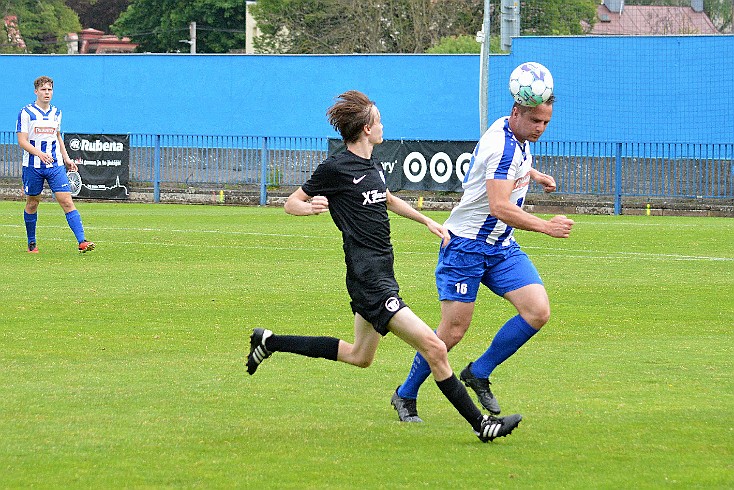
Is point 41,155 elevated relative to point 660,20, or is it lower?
lower

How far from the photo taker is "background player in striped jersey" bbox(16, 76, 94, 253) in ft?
54.4

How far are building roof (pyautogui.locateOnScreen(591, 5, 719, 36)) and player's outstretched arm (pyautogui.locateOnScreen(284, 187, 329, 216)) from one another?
1447 inches

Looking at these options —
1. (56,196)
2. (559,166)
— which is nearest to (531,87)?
(56,196)

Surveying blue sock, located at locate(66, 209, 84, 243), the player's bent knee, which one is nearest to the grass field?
the player's bent knee

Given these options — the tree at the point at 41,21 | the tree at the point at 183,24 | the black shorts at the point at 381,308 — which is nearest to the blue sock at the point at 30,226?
the black shorts at the point at 381,308

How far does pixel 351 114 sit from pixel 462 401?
1.69 meters

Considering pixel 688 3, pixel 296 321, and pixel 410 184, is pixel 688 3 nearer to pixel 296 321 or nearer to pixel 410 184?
pixel 410 184

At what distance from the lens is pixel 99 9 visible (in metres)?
89.4

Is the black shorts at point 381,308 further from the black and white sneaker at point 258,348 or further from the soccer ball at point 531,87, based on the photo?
the soccer ball at point 531,87

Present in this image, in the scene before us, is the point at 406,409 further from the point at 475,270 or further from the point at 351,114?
the point at 351,114

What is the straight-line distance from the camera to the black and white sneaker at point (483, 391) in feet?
23.6

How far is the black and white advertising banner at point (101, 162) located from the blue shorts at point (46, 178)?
529 inches

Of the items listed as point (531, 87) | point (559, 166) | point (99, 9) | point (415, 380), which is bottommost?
point (415, 380)

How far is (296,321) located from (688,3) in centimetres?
3478
